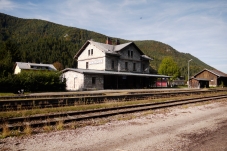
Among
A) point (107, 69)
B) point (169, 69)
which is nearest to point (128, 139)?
point (107, 69)

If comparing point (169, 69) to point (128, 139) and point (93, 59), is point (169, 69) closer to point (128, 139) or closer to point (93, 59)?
point (93, 59)

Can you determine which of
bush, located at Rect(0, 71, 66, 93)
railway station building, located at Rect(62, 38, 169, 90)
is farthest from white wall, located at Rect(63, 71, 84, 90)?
bush, located at Rect(0, 71, 66, 93)

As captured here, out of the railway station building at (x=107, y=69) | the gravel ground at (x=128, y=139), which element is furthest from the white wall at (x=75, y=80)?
the gravel ground at (x=128, y=139)

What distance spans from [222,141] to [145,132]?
104 inches

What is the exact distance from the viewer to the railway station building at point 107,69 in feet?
96.2

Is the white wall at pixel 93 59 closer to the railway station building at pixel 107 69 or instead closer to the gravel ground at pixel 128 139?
the railway station building at pixel 107 69

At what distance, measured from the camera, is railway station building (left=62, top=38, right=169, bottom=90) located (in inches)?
1154

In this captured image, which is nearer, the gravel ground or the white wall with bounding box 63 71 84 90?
the gravel ground

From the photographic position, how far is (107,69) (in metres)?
34.9

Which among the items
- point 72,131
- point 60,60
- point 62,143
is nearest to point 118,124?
point 72,131

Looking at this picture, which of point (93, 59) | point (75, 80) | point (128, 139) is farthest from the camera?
point (93, 59)

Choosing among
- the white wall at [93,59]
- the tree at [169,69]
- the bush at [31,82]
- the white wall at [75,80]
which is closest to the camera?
the bush at [31,82]

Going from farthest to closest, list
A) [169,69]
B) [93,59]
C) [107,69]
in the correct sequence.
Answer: [169,69]
[93,59]
[107,69]

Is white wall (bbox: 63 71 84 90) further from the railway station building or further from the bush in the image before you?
the bush
